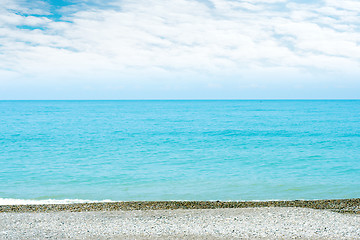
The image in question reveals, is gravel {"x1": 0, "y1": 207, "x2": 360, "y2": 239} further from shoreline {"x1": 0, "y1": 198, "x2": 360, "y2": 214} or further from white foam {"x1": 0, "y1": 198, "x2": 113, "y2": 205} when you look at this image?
white foam {"x1": 0, "y1": 198, "x2": 113, "y2": 205}

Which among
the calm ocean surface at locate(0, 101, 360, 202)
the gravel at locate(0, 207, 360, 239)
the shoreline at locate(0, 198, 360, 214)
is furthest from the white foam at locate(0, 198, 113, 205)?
the gravel at locate(0, 207, 360, 239)

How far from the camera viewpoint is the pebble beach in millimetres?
8383

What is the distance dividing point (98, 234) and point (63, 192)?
26.7ft

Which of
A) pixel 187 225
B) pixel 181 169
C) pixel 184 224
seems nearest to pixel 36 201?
pixel 184 224

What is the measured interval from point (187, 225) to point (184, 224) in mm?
125

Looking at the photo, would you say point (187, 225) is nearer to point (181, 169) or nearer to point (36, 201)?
point (36, 201)

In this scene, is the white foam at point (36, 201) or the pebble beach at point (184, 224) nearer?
the pebble beach at point (184, 224)

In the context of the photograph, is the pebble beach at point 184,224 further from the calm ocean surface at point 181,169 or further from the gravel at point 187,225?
the calm ocean surface at point 181,169

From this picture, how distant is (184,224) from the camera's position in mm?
9281

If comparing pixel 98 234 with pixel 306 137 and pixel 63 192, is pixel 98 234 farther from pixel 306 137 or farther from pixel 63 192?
pixel 306 137

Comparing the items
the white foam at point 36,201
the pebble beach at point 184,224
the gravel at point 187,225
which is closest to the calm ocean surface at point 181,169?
the white foam at point 36,201

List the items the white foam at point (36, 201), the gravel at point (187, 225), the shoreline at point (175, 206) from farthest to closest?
the white foam at point (36, 201) < the shoreline at point (175, 206) < the gravel at point (187, 225)

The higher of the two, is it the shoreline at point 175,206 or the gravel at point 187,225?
the gravel at point 187,225

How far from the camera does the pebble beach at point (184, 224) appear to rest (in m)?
8.38
